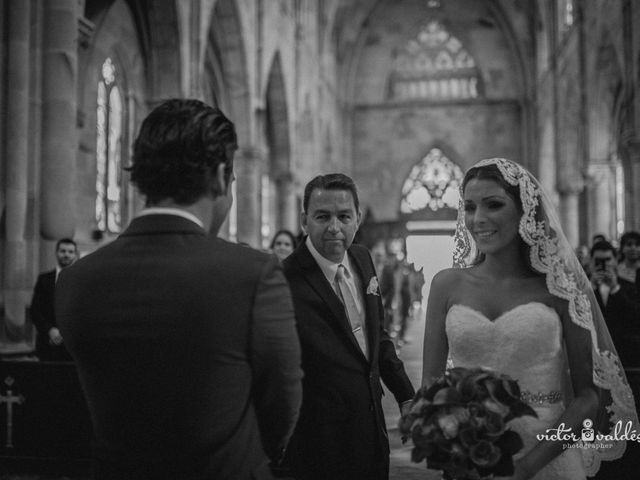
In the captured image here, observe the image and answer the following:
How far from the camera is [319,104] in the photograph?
23.8m

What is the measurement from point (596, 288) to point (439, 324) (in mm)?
3764

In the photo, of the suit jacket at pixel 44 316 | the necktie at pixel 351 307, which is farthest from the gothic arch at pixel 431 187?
the necktie at pixel 351 307

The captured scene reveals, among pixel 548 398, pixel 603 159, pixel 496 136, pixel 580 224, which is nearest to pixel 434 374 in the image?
pixel 548 398

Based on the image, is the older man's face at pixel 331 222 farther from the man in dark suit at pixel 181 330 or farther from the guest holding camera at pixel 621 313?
the guest holding camera at pixel 621 313

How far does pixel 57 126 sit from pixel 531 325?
20.1 ft

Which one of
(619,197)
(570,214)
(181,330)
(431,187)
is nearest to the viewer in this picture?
(181,330)

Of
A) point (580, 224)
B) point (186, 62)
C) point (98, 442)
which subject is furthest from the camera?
point (580, 224)

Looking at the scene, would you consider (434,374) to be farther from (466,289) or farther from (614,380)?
(614,380)

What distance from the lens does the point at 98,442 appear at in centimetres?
159

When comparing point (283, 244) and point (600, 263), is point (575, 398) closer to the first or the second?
Answer: point (600, 263)

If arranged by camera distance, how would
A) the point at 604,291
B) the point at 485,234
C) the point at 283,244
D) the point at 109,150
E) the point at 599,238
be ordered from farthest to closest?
the point at 109,150
the point at 599,238
the point at 283,244
the point at 604,291
the point at 485,234

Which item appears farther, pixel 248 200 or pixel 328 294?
pixel 248 200

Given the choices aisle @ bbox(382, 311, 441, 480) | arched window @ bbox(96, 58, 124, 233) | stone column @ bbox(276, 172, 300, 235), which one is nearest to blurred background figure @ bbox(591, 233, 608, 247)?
aisle @ bbox(382, 311, 441, 480)

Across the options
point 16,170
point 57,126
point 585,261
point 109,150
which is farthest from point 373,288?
point 109,150
